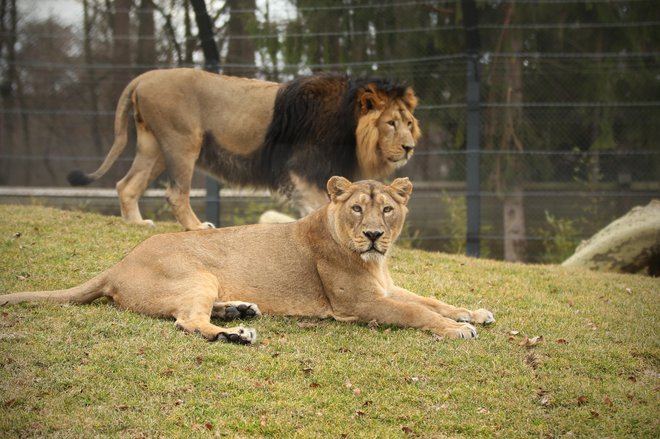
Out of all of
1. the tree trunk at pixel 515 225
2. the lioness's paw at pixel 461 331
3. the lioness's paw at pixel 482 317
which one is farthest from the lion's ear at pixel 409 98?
the tree trunk at pixel 515 225

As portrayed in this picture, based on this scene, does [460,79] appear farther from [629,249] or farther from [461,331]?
[461,331]

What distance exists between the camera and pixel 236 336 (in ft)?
16.3

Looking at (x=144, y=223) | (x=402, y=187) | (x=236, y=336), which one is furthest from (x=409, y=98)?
(x=236, y=336)

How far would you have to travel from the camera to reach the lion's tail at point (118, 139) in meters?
8.75

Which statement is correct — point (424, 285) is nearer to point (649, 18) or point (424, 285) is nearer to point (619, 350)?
point (619, 350)

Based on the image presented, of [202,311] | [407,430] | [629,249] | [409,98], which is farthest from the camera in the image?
[629,249]

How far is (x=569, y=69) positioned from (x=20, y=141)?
8.38m

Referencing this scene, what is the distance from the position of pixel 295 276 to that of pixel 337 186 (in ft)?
2.15

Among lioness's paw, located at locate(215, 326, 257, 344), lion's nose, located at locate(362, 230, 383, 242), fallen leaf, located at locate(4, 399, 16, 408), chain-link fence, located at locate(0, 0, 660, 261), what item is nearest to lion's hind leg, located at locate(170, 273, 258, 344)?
lioness's paw, located at locate(215, 326, 257, 344)

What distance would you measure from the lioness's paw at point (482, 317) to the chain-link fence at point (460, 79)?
21.1ft

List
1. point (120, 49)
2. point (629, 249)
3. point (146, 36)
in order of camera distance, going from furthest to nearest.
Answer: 1. point (120, 49)
2. point (146, 36)
3. point (629, 249)

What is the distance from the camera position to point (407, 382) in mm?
4594

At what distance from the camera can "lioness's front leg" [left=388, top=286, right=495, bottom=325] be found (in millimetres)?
5652

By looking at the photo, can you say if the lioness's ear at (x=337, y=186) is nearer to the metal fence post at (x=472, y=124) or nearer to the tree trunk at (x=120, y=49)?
the metal fence post at (x=472, y=124)
